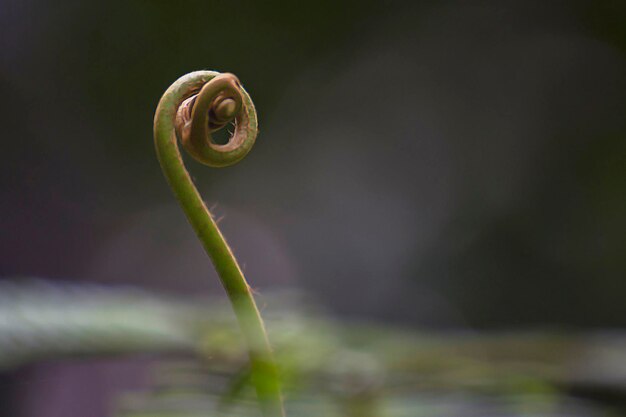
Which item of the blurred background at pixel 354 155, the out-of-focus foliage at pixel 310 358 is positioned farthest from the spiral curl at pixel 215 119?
the blurred background at pixel 354 155

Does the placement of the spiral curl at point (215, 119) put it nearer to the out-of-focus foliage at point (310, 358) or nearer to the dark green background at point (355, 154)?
the out-of-focus foliage at point (310, 358)

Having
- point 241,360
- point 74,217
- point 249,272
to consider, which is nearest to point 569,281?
point 249,272

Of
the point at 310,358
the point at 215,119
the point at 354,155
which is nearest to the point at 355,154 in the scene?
the point at 354,155

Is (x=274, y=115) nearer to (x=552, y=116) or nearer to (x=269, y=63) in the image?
(x=269, y=63)

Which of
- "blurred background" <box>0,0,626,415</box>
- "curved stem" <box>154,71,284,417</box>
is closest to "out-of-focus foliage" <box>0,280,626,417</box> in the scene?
"curved stem" <box>154,71,284,417</box>

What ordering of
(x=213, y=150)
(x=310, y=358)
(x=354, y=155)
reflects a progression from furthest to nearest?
1. (x=354, y=155)
2. (x=310, y=358)
3. (x=213, y=150)

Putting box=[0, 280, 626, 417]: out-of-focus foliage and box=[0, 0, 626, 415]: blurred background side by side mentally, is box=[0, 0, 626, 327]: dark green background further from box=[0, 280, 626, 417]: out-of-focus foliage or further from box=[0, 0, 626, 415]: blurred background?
box=[0, 280, 626, 417]: out-of-focus foliage

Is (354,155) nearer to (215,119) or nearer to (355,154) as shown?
(355,154)
